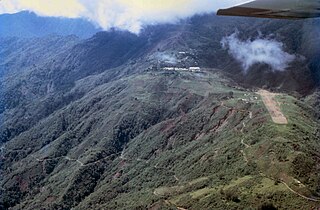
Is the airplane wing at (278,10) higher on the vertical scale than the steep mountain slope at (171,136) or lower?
higher

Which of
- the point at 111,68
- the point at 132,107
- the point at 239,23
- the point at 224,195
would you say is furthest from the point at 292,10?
the point at 111,68

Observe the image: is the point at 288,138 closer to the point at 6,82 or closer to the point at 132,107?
the point at 132,107

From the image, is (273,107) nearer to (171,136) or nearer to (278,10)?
(171,136)

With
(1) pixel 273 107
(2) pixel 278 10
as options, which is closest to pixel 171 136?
(1) pixel 273 107

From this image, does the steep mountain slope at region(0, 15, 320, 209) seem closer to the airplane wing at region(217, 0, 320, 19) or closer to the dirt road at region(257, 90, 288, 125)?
the dirt road at region(257, 90, 288, 125)

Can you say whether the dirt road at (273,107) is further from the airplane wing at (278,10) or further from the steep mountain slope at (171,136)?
the airplane wing at (278,10)

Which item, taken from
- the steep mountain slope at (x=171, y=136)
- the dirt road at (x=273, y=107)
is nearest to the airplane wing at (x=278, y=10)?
the steep mountain slope at (x=171, y=136)

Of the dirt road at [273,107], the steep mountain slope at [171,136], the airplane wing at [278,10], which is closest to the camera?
the airplane wing at [278,10]
